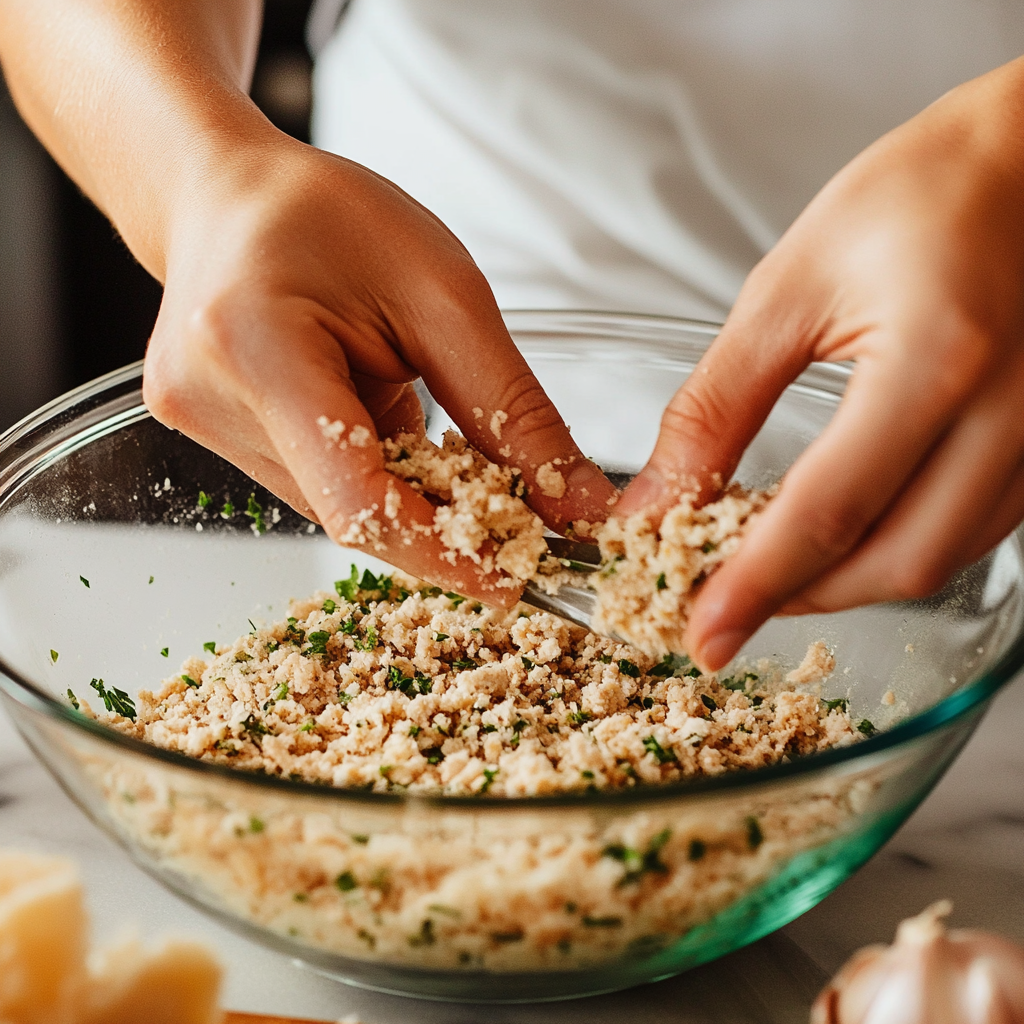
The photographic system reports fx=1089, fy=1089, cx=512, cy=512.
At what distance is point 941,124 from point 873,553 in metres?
0.31

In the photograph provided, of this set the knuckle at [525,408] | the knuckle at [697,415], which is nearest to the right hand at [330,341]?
the knuckle at [525,408]

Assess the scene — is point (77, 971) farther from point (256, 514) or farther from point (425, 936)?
point (256, 514)

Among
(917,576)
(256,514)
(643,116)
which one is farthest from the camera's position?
(643,116)

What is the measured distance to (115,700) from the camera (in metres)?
1.05

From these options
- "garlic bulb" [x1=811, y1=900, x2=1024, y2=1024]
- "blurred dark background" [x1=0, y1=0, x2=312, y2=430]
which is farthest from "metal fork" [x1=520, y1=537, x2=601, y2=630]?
"blurred dark background" [x1=0, y1=0, x2=312, y2=430]

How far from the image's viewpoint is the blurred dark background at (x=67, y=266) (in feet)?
8.50

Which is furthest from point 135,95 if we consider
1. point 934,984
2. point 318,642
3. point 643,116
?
point 934,984

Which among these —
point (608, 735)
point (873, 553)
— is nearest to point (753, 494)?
point (873, 553)

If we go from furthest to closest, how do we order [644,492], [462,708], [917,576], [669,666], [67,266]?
[67,266] → [669,666] → [462,708] → [644,492] → [917,576]

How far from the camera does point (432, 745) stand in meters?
0.92

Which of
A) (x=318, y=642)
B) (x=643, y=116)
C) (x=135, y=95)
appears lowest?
(x=318, y=642)

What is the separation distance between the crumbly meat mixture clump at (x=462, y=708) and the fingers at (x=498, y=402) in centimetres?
→ 18

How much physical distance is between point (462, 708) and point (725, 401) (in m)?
0.37

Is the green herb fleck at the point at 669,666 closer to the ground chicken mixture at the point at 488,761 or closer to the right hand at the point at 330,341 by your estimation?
the ground chicken mixture at the point at 488,761
